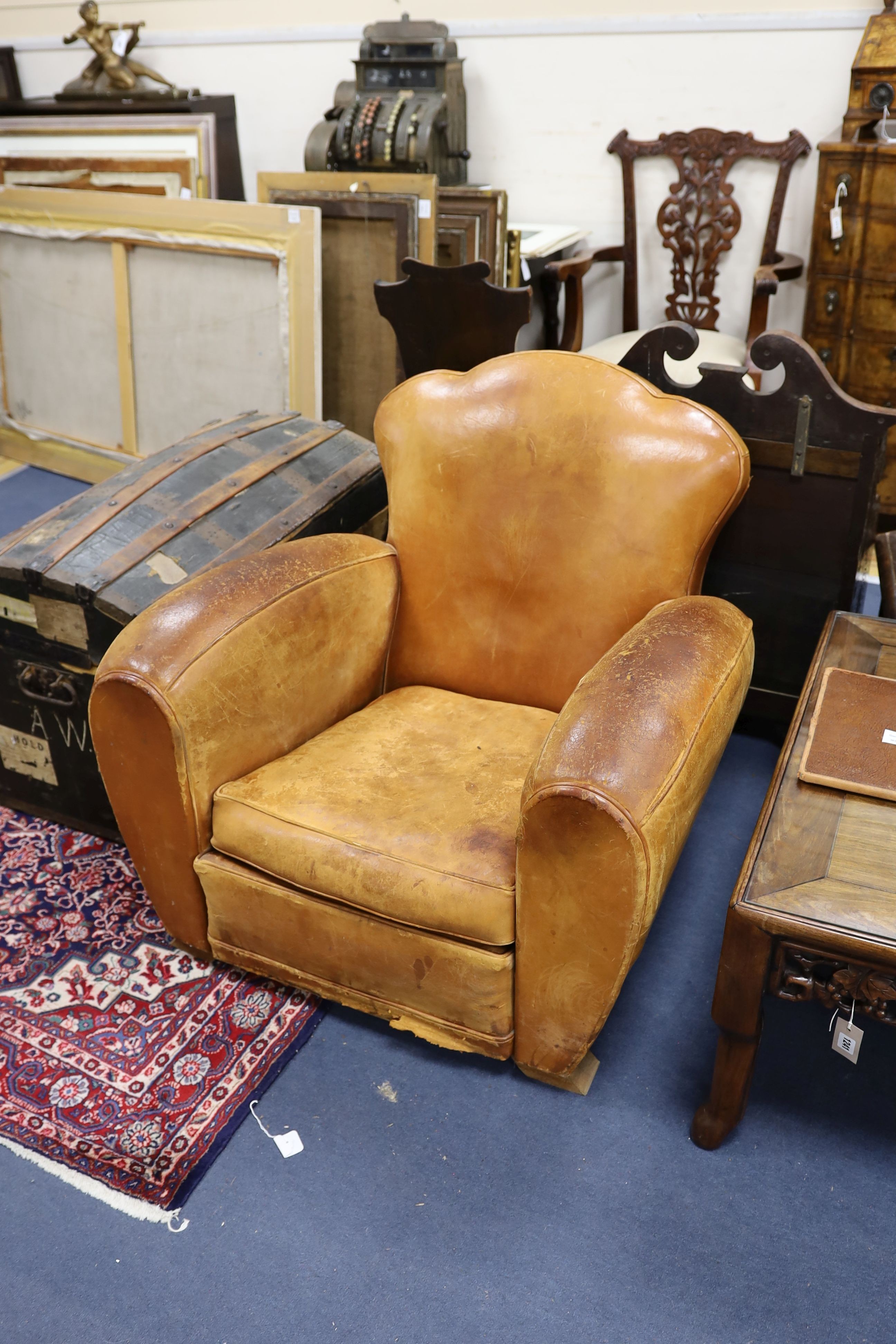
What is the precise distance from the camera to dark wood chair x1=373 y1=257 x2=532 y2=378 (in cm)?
257

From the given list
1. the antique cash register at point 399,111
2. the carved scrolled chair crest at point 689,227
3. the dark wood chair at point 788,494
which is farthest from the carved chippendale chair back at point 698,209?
the dark wood chair at point 788,494

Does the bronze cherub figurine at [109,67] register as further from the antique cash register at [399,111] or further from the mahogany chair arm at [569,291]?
the mahogany chair arm at [569,291]

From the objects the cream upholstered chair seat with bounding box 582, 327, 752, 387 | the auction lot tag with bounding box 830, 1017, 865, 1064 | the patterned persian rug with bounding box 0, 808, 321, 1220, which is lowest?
the patterned persian rug with bounding box 0, 808, 321, 1220

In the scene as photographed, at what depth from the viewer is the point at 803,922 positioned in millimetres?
1274

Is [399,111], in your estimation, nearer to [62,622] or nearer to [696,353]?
[696,353]

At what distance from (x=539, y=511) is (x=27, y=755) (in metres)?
1.13

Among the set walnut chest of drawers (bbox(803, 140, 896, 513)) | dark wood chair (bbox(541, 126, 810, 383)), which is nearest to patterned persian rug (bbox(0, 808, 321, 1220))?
dark wood chair (bbox(541, 126, 810, 383))

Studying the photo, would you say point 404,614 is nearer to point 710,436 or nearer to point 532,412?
point 532,412

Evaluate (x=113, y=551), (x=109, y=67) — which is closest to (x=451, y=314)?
(x=113, y=551)

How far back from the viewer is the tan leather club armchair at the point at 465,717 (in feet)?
4.63

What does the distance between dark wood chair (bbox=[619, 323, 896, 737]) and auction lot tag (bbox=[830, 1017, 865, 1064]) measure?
1.00 m

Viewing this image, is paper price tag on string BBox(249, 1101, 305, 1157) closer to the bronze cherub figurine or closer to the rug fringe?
the rug fringe

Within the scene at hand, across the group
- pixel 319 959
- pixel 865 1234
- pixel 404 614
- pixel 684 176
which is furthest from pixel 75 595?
pixel 684 176

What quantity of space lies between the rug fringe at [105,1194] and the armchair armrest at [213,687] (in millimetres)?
400
